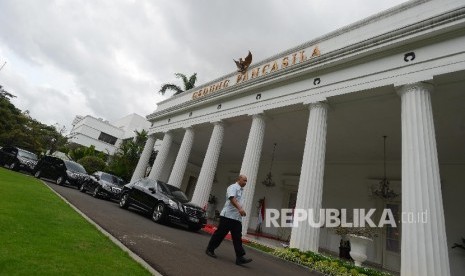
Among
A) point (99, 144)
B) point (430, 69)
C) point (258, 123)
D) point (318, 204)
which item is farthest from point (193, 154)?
point (99, 144)

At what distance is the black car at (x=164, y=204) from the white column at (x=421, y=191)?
6.09 meters

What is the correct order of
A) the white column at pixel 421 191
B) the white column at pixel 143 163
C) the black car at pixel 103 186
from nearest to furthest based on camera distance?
the white column at pixel 421 191 < the black car at pixel 103 186 < the white column at pixel 143 163

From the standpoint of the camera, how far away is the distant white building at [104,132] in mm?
48875

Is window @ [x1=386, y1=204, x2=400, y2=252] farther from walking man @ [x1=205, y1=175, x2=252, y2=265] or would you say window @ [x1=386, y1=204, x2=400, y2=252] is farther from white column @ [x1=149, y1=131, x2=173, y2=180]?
white column @ [x1=149, y1=131, x2=173, y2=180]

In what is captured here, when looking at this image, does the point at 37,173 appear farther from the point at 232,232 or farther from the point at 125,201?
the point at 232,232

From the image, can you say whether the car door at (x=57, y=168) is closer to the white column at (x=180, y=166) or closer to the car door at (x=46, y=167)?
the car door at (x=46, y=167)

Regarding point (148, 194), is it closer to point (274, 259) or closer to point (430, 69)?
point (274, 259)

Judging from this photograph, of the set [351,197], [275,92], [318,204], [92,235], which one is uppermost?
[275,92]

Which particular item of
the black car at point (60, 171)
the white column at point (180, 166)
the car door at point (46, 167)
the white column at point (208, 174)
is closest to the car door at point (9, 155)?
the black car at point (60, 171)

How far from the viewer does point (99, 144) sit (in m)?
49.4

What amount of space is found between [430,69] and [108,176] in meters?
15.0

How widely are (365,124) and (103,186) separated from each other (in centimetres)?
1241

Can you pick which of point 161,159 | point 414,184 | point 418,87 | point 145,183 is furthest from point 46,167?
point 418,87

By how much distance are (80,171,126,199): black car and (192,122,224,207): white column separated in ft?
14.3
